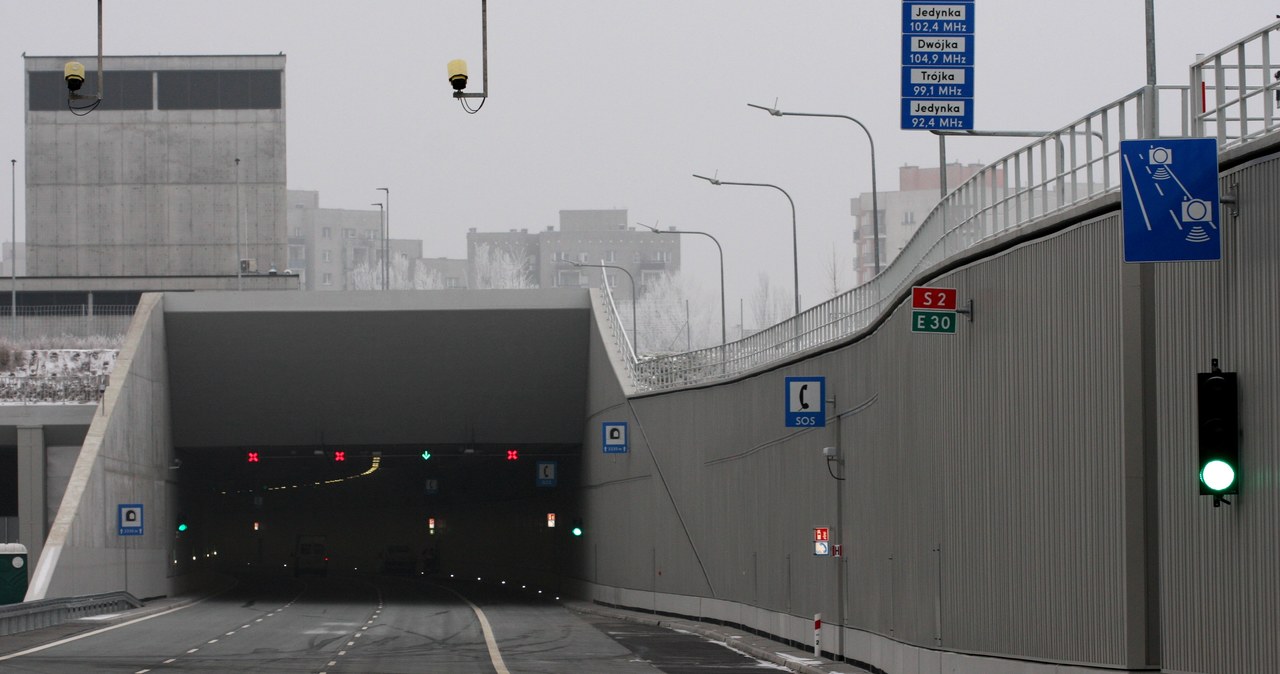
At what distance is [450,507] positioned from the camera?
305 feet

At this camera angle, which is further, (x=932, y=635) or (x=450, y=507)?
(x=450, y=507)

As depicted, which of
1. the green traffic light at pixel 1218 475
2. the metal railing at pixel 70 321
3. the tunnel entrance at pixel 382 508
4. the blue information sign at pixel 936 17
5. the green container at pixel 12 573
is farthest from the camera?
the metal railing at pixel 70 321

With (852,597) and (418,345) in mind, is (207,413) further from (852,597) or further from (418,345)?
(852,597)

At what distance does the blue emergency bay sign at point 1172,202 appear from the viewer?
14.8 m

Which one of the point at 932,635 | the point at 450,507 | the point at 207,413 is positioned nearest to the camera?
the point at 932,635

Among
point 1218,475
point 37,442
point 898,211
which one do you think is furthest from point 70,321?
point 898,211

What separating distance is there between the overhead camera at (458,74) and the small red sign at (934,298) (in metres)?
6.79

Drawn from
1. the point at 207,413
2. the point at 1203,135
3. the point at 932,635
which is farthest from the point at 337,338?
the point at 1203,135

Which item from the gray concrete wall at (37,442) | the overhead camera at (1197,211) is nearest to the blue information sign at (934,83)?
the overhead camera at (1197,211)

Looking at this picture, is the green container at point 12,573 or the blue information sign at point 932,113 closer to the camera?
the blue information sign at point 932,113

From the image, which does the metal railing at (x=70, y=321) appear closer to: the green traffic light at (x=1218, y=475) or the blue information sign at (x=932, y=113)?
the blue information sign at (x=932, y=113)

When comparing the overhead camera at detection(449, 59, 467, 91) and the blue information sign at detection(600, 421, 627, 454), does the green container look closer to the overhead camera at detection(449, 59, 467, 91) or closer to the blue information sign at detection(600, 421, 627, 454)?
the blue information sign at detection(600, 421, 627, 454)

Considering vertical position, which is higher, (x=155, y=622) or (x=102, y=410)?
(x=102, y=410)

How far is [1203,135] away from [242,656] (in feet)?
75.0
